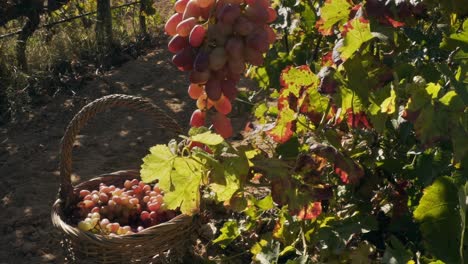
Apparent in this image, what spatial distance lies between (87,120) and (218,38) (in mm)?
1361

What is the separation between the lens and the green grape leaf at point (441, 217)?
1456mm

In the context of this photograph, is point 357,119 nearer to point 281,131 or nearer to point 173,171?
point 281,131

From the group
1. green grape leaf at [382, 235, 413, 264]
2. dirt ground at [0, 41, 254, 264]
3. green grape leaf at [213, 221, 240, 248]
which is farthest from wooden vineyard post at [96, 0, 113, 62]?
green grape leaf at [382, 235, 413, 264]

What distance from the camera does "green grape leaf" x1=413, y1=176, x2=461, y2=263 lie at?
146cm

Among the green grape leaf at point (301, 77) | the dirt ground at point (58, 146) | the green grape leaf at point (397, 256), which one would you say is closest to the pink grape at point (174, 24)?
the green grape leaf at point (301, 77)

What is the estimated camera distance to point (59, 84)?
5.09 metres

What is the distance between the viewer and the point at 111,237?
7.95ft

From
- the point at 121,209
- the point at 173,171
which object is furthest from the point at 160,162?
the point at 121,209

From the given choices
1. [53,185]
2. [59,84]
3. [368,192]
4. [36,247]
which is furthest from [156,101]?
[368,192]

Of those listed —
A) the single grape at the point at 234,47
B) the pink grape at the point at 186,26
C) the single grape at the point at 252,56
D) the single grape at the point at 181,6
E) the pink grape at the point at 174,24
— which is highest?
the single grape at the point at 181,6

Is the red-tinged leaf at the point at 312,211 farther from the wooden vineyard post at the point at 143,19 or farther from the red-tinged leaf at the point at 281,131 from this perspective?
the wooden vineyard post at the point at 143,19

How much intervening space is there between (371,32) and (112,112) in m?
3.41

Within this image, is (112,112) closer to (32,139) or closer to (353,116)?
(32,139)

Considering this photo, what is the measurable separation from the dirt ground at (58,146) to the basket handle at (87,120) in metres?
0.47
